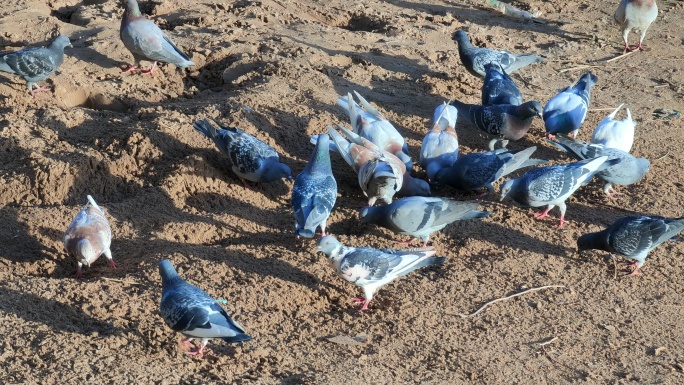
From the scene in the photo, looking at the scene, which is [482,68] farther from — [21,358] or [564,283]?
[21,358]

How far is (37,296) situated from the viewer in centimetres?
506

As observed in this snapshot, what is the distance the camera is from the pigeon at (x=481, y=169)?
6.64 meters

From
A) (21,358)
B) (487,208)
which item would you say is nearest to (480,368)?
(487,208)

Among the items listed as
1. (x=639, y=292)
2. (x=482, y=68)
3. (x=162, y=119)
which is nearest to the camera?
(x=639, y=292)

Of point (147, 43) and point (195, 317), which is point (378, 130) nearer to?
point (147, 43)

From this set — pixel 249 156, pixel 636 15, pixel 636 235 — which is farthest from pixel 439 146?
pixel 636 15

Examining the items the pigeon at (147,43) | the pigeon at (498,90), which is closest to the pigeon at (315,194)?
the pigeon at (498,90)

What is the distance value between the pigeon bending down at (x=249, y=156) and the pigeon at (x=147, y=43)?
1.64 meters

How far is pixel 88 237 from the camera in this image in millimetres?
5352

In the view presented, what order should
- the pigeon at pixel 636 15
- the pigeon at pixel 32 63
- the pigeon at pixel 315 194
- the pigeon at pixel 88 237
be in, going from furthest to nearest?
the pigeon at pixel 636 15
the pigeon at pixel 32 63
the pigeon at pixel 315 194
the pigeon at pixel 88 237

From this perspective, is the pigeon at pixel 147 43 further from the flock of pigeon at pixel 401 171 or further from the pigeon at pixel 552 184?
the pigeon at pixel 552 184

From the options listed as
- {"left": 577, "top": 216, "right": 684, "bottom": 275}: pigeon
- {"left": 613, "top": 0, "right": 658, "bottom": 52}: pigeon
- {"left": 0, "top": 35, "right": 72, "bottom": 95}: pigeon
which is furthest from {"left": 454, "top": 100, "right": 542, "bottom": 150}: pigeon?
{"left": 0, "top": 35, "right": 72, "bottom": 95}: pigeon

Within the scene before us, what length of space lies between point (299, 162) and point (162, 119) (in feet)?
4.10

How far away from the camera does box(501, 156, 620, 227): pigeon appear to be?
20.6ft
